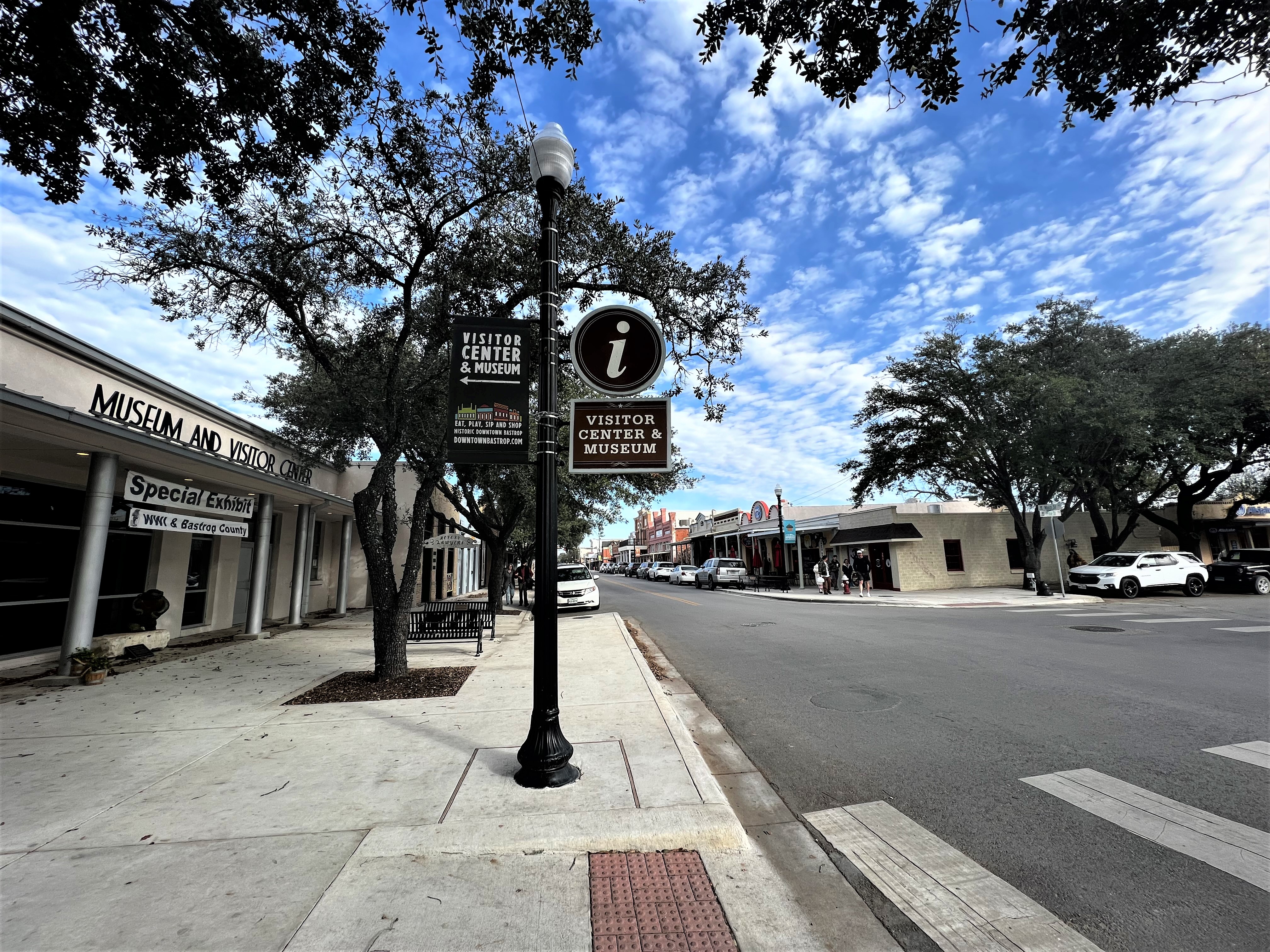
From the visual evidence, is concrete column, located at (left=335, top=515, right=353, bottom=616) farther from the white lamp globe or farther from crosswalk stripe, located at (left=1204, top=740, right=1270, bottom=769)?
crosswalk stripe, located at (left=1204, top=740, right=1270, bottom=769)

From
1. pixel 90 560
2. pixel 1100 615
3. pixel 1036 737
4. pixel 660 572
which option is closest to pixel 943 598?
pixel 1100 615

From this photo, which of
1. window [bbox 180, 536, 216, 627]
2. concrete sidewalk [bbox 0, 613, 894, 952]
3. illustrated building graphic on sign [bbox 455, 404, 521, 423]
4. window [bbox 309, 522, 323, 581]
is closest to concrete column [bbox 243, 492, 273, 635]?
window [bbox 180, 536, 216, 627]

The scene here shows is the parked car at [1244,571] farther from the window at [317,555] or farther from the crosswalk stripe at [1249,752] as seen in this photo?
the window at [317,555]

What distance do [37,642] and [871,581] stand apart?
30027 mm

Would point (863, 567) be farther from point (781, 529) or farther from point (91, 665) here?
point (91, 665)

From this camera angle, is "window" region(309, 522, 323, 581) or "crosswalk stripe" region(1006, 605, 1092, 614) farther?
"window" region(309, 522, 323, 581)

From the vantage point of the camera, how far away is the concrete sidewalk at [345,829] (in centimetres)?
259

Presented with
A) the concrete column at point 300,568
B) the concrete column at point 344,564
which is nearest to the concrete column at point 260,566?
the concrete column at point 300,568

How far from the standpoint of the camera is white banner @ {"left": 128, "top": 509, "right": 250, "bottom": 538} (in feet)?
30.3

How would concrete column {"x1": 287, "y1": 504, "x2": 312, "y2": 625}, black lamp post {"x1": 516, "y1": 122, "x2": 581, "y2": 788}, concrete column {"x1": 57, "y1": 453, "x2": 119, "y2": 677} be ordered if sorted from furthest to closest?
concrete column {"x1": 287, "y1": 504, "x2": 312, "y2": 625}, concrete column {"x1": 57, "y1": 453, "x2": 119, "y2": 677}, black lamp post {"x1": 516, "y1": 122, "x2": 581, "y2": 788}

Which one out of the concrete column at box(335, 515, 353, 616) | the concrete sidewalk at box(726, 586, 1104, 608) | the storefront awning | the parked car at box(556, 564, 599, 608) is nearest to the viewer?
the concrete column at box(335, 515, 353, 616)

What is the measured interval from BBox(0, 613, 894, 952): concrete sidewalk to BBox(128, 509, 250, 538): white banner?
11.6ft

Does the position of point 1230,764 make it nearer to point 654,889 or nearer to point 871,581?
point 654,889

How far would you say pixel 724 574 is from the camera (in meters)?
34.3
